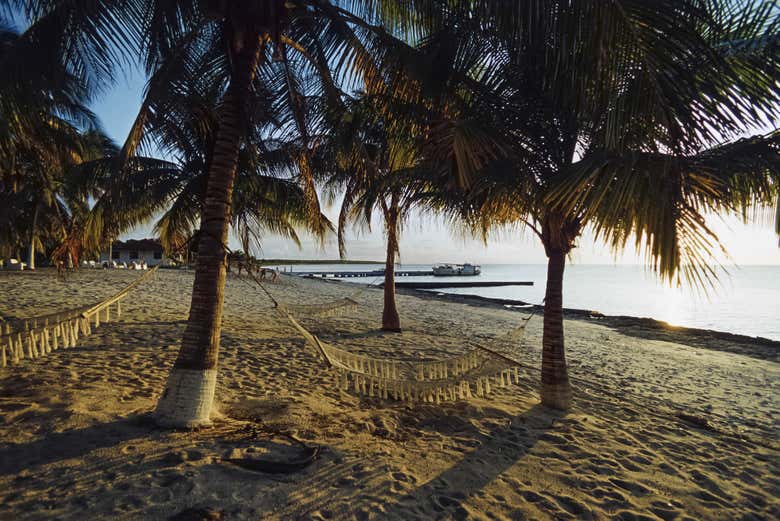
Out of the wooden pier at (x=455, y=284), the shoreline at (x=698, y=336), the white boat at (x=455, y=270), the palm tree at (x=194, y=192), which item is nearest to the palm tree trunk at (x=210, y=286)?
the palm tree at (x=194, y=192)

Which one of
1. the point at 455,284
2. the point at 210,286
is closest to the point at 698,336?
the point at 210,286

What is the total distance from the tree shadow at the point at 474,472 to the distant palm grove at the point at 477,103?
85 centimetres

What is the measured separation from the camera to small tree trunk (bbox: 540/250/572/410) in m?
4.49

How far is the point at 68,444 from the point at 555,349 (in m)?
4.57

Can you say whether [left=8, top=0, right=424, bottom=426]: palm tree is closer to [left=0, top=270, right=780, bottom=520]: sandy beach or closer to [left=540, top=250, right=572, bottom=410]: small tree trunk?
[left=0, top=270, right=780, bottom=520]: sandy beach

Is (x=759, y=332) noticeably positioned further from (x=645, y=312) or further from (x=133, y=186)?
(x=133, y=186)

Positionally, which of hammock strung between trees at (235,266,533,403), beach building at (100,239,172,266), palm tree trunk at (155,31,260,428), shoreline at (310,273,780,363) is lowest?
shoreline at (310,273,780,363)

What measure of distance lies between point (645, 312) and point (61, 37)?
28400mm

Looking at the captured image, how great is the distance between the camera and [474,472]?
2986 millimetres

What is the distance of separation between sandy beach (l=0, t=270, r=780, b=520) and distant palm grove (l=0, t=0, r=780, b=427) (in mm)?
575

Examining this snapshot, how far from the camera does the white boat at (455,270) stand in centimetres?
6250

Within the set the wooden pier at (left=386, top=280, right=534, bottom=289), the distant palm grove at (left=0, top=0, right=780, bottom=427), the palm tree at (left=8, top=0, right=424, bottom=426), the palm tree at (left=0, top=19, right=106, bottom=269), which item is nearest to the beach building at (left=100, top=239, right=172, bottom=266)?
the wooden pier at (left=386, top=280, right=534, bottom=289)

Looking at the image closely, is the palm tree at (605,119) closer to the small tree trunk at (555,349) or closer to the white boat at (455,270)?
the small tree trunk at (555,349)

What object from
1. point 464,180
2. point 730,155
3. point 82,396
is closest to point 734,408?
point 730,155
